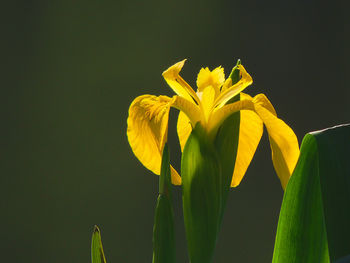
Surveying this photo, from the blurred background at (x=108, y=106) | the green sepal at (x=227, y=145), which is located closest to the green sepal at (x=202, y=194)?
the green sepal at (x=227, y=145)

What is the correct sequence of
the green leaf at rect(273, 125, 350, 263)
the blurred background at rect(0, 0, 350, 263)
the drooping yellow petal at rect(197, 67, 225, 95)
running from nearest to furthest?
the green leaf at rect(273, 125, 350, 263) < the drooping yellow petal at rect(197, 67, 225, 95) < the blurred background at rect(0, 0, 350, 263)

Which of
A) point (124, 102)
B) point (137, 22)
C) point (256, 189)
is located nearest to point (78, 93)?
point (124, 102)

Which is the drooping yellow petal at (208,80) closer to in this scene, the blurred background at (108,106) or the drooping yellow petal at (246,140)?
the drooping yellow petal at (246,140)

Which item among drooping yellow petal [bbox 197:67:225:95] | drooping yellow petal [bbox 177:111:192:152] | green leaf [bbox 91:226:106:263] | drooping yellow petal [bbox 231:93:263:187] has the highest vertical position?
drooping yellow petal [bbox 197:67:225:95]

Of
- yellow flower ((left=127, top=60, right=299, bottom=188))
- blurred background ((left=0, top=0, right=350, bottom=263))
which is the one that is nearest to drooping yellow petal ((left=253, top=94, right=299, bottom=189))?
yellow flower ((left=127, top=60, right=299, bottom=188))

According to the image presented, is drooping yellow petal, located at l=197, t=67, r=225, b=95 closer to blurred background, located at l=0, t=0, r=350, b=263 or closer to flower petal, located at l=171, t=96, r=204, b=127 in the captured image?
flower petal, located at l=171, t=96, r=204, b=127
